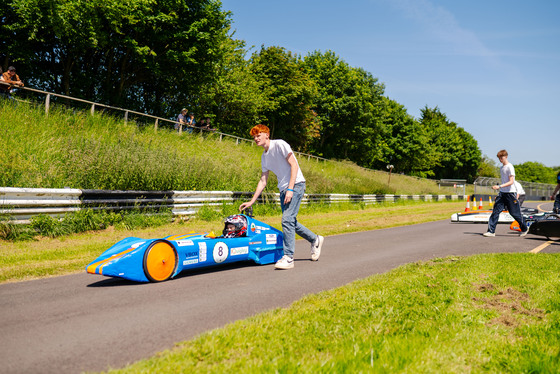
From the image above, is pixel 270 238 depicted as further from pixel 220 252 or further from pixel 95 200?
pixel 95 200

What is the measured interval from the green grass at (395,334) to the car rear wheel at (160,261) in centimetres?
192

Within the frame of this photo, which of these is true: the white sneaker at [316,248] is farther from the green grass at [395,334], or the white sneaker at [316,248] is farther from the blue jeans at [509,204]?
the blue jeans at [509,204]

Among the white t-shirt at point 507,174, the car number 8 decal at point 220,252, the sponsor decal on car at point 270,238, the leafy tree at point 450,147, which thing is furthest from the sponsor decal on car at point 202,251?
the leafy tree at point 450,147

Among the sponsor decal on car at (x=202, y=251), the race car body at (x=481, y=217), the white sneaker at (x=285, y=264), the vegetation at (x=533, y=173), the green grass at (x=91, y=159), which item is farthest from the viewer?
the vegetation at (x=533, y=173)

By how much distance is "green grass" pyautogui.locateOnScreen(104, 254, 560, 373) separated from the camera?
Answer: 2.74m

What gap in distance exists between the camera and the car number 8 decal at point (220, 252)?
19.3 feet

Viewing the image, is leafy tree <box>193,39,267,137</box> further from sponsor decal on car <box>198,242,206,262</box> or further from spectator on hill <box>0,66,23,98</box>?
sponsor decal on car <box>198,242,206,262</box>

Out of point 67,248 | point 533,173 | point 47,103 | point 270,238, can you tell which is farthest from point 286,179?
point 533,173

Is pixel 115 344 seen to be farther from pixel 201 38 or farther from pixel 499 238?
pixel 201 38

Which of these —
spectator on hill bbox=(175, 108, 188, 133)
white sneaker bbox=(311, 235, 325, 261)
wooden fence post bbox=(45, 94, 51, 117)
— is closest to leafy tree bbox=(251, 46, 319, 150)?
spectator on hill bbox=(175, 108, 188, 133)

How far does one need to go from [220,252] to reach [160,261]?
978 millimetres

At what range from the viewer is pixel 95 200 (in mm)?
9844

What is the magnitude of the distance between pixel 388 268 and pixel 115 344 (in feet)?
14.8

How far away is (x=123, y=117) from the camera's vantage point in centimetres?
2016
